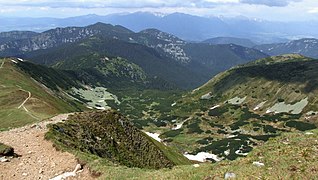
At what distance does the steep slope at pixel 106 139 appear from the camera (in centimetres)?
4884

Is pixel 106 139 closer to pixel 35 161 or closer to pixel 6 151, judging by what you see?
pixel 35 161

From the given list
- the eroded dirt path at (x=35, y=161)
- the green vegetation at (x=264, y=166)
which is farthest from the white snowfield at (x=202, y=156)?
the green vegetation at (x=264, y=166)

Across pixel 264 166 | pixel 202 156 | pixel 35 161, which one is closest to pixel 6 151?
pixel 35 161

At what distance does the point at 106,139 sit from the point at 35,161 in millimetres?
22346

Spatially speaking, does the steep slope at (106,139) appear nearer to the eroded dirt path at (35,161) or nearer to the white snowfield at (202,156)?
the eroded dirt path at (35,161)

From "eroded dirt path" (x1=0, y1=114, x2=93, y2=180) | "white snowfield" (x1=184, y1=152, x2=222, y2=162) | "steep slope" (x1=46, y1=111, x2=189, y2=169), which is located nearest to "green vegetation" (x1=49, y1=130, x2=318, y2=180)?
"eroded dirt path" (x1=0, y1=114, x2=93, y2=180)

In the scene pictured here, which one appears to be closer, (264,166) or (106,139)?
(264,166)

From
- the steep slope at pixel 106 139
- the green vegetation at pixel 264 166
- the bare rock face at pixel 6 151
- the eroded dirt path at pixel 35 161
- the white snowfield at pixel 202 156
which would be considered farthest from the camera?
the white snowfield at pixel 202 156

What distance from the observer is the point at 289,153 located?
1277 inches

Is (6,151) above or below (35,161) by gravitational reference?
above

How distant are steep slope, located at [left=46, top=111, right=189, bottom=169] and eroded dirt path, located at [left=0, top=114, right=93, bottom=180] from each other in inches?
74.3

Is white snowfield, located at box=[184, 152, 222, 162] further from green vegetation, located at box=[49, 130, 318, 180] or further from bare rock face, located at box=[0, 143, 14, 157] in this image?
bare rock face, located at box=[0, 143, 14, 157]

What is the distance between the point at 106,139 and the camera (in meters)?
60.2

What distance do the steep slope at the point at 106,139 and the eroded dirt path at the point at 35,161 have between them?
1887mm
